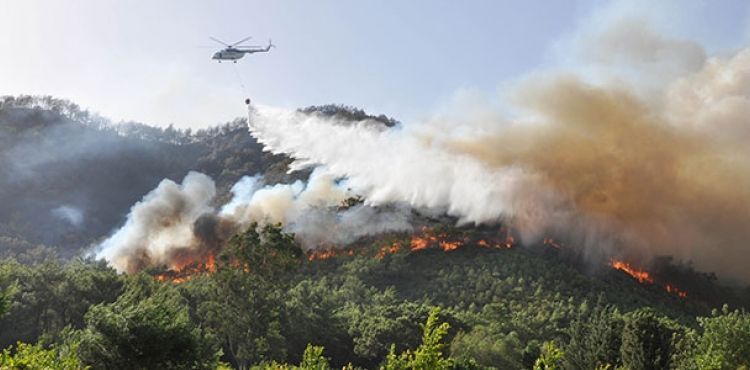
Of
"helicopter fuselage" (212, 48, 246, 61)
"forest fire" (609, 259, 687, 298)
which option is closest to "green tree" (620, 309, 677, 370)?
"helicopter fuselage" (212, 48, 246, 61)

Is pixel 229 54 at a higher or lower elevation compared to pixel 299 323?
higher

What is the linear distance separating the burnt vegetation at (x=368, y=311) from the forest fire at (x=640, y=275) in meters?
2.07

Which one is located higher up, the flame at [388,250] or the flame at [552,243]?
the flame at [552,243]

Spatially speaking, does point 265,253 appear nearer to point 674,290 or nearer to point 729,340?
point 729,340

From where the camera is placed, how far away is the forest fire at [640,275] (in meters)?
161

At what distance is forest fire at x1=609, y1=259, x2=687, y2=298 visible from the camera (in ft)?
529

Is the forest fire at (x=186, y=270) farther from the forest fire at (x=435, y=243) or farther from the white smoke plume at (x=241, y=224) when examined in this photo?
the forest fire at (x=435, y=243)

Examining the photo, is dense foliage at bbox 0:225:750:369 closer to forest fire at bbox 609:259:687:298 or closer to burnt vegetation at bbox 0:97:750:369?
burnt vegetation at bbox 0:97:750:369

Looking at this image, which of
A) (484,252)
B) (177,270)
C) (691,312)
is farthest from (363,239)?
(691,312)

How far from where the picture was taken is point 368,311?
104625 millimetres

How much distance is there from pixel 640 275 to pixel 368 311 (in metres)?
94.6

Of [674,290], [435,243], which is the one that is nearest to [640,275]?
[674,290]

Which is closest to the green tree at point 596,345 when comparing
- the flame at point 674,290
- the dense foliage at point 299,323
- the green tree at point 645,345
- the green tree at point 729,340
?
the dense foliage at point 299,323

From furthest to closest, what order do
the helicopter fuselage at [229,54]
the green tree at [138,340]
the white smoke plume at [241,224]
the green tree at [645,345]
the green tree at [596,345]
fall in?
the white smoke plume at [241,224] → the helicopter fuselage at [229,54] → the green tree at [596,345] → the green tree at [645,345] → the green tree at [138,340]
